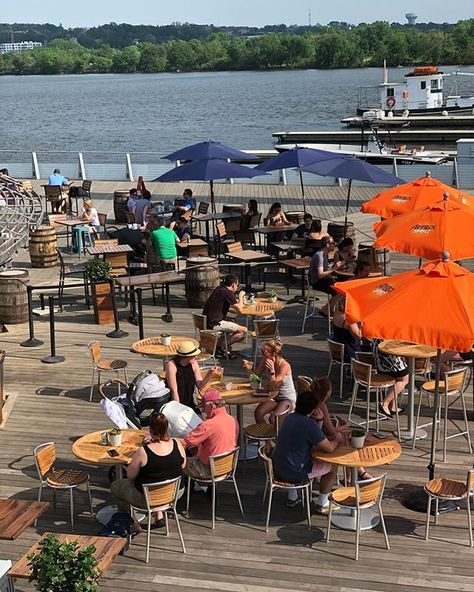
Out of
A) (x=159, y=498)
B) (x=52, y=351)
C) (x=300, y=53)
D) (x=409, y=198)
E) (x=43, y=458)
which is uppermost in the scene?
(x=300, y=53)

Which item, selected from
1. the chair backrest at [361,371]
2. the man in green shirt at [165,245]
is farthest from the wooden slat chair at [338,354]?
the man in green shirt at [165,245]

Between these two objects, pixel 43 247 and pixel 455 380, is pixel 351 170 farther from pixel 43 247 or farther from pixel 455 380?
pixel 455 380

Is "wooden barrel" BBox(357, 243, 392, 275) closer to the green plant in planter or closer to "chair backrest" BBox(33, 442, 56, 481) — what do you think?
the green plant in planter

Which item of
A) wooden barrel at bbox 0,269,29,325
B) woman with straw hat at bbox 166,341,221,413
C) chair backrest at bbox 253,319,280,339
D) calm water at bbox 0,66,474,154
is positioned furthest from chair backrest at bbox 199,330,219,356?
calm water at bbox 0,66,474,154

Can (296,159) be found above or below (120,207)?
above

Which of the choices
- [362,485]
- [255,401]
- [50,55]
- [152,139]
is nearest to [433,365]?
[255,401]

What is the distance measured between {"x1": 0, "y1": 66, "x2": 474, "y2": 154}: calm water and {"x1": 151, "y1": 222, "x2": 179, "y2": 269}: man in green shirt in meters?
48.4

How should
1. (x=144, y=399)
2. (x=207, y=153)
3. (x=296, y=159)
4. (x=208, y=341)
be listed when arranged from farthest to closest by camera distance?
(x=207, y=153)
(x=296, y=159)
(x=208, y=341)
(x=144, y=399)

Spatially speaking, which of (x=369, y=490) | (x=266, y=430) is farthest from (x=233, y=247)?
(x=369, y=490)

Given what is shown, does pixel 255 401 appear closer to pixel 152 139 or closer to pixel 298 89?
pixel 152 139

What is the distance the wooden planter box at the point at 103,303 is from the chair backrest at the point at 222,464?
653 cm

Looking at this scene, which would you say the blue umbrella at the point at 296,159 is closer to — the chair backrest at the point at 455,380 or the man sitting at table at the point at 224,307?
the man sitting at table at the point at 224,307

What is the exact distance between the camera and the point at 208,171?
57.0 ft

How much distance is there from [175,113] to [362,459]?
94.6 metres
